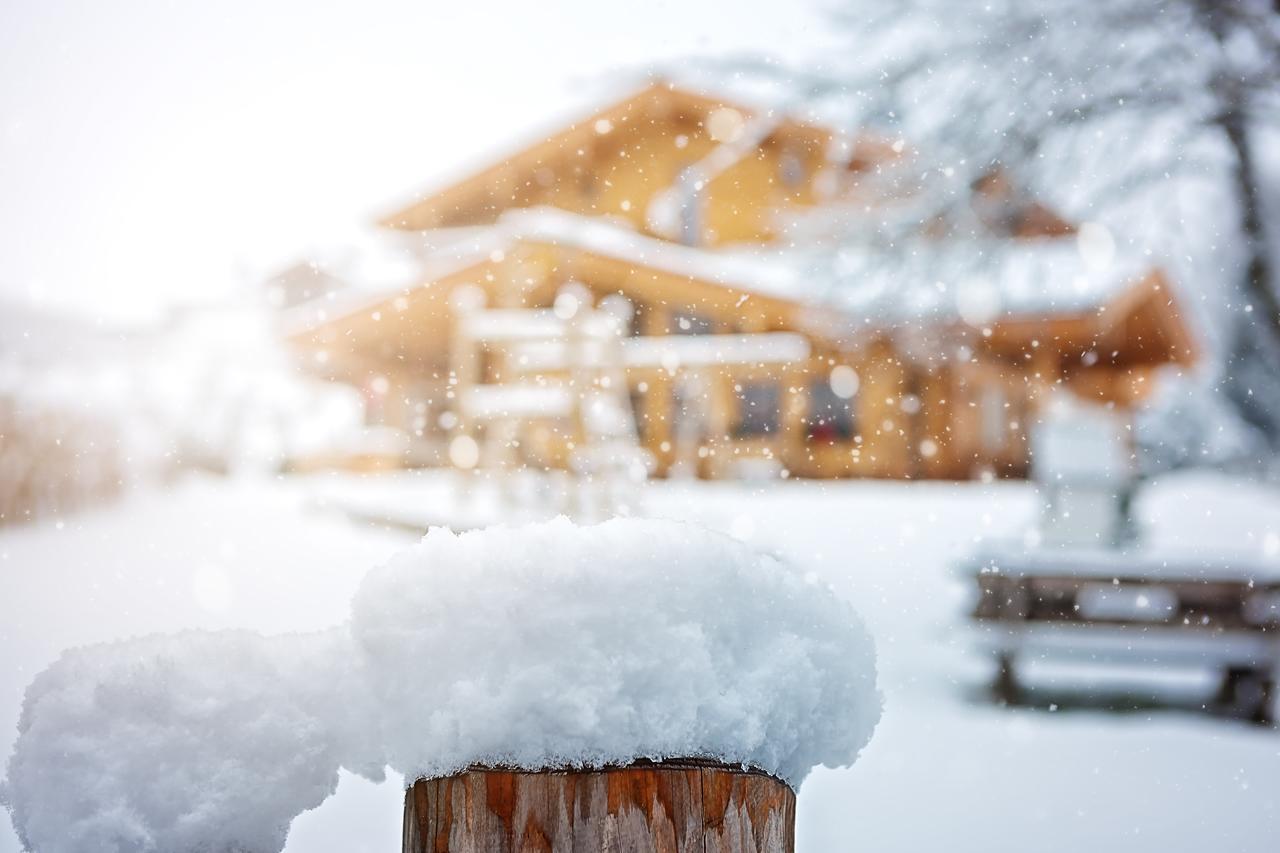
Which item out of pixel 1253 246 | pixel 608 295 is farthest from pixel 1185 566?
pixel 608 295

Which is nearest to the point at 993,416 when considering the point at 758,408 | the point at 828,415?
the point at 828,415

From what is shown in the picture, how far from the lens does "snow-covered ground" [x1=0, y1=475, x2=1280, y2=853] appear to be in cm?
408

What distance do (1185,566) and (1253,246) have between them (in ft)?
8.93

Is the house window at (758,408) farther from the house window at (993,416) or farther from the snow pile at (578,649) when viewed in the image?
the snow pile at (578,649)

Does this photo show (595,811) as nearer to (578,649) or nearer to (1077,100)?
(578,649)

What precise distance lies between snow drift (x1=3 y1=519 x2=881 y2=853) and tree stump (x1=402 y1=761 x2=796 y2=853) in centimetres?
2

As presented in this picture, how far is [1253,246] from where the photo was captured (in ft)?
22.7

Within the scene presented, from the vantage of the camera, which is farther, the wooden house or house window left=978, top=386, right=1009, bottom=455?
house window left=978, top=386, right=1009, bottom=455

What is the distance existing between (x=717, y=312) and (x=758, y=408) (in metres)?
2.06

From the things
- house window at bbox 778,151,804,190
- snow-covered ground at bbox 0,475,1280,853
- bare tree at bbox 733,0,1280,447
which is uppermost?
house window at bbox 778,151,804,190

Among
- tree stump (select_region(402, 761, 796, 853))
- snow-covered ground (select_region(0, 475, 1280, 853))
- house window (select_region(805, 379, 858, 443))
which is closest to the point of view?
tree stump (select_region(402, 761, 796, 853))

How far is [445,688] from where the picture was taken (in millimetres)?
1097

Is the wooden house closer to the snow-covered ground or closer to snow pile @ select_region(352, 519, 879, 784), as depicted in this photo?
the snow-covered ground

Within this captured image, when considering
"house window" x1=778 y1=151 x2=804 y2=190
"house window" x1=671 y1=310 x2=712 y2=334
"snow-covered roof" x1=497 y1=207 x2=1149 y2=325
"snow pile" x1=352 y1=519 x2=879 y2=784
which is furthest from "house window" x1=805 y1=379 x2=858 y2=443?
"snow pile" x1=352 y1=519 x2=879 y2=784
